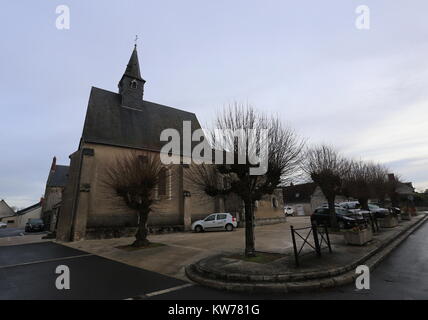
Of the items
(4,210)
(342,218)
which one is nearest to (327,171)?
(342,218)

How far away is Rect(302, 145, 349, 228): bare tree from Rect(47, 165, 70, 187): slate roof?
34435 millimetres

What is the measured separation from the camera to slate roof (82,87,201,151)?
1717cm

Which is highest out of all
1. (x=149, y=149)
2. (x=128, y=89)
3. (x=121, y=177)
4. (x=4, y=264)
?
(x=128, y=89)

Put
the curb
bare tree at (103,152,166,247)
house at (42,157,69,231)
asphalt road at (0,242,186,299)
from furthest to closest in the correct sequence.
Result: house at (42,157,69,231)
bare tree at (103,152,166,247)
asphalt road at (0,242,186,299)
the curb

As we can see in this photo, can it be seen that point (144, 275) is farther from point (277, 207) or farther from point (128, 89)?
point (277, 207)

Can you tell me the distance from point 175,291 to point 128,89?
64.1 feet

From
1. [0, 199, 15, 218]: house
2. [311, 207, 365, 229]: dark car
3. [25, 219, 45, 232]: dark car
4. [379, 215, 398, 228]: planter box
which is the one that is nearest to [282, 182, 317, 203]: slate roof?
[379, 215, 398, 228]: planter box

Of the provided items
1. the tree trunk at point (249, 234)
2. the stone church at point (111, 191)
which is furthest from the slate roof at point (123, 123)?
the tree trunk at point (249, 234)

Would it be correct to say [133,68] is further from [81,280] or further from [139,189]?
[81,280]

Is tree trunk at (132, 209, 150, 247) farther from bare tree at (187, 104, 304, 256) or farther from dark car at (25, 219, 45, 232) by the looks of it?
dark car at (25, 219, 45, 232)

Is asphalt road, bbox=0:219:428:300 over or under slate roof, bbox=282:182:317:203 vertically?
under

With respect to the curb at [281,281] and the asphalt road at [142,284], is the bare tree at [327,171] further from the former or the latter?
the curb at [281,281]
